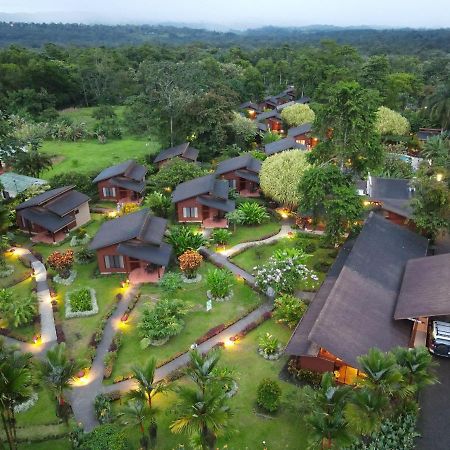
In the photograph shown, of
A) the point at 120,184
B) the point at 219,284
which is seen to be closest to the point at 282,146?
the point at 120,184

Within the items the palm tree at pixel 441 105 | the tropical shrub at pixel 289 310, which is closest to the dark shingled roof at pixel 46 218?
the tropical shrub at pixel 289 310

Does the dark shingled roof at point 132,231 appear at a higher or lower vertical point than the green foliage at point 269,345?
higher

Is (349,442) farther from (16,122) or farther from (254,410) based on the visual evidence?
(16,122)

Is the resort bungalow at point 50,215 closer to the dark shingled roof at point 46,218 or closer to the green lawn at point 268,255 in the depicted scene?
the dark shingled roof at point 46,218

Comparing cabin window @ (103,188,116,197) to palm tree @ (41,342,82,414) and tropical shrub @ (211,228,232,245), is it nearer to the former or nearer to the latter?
tropical shrub @ (211,228,232,245)

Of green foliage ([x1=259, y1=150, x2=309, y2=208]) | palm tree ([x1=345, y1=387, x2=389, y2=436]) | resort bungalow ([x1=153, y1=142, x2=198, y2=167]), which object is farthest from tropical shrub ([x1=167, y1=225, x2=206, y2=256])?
palm tree ([x1=345, y1=387, x2=389, y2=436])

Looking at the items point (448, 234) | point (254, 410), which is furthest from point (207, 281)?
point (448, 234)
